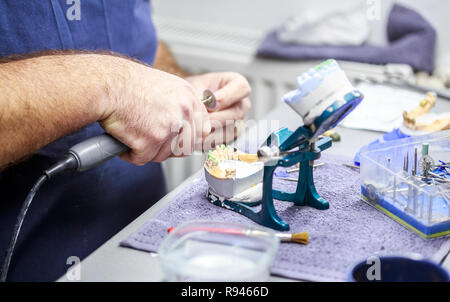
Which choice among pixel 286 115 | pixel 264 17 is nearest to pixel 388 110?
pixel 286 115

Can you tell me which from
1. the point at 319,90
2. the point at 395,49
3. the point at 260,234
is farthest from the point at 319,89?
the point at 395,49

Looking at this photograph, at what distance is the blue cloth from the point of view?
56.8 inches

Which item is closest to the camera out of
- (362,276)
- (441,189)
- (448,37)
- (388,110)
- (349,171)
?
(362,276)

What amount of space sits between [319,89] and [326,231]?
174 mm

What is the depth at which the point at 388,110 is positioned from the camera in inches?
41.2

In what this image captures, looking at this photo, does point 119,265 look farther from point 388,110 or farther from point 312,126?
point 388,110

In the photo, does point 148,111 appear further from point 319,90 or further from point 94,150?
point 319,90

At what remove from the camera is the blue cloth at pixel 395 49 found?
144 cm

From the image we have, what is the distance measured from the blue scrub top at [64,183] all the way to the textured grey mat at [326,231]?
0.25 metres

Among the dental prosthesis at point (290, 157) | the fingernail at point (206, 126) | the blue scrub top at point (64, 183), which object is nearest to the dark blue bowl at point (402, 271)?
the dental prosthesis at point (290, 157)

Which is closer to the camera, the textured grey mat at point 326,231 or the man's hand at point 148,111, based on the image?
the textured grey mat at point 326,231

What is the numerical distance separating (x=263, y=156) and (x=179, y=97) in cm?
16

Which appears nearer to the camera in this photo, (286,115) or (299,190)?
(299,190)

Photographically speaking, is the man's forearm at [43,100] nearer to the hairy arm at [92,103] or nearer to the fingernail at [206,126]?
the hairy arm at [92,103]
